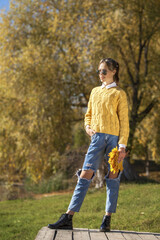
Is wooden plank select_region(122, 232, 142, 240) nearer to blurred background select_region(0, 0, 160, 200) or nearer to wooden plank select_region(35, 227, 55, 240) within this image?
wooden plank select_region(35, 227, 55, 240)

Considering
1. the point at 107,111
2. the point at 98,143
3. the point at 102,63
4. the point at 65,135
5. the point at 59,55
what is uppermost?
the point at 59,55

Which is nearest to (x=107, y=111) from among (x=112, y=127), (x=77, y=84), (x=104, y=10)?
(x=112, y=127)

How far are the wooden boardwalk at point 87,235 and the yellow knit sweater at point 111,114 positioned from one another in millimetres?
975

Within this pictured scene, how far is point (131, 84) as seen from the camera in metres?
11.7

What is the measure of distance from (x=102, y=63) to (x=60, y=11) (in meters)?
8.04

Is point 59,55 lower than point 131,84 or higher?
higher

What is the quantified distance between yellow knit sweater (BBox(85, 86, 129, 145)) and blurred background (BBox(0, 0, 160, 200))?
5913 millimetres

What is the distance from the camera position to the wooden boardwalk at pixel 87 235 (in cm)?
315

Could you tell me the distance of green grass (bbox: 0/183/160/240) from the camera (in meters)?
5.07

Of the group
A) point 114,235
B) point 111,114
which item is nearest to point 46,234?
point 114,235

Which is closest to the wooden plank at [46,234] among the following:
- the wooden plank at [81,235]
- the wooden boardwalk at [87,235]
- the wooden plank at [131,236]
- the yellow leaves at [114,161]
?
the wooden boardwalk at [87,235]

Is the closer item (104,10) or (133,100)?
(104,10)

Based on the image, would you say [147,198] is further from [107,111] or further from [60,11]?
[60,11]

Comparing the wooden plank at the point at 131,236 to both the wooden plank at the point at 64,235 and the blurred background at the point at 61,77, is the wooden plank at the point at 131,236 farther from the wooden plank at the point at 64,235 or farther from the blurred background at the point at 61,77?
the blurred background at the point at 61,77
